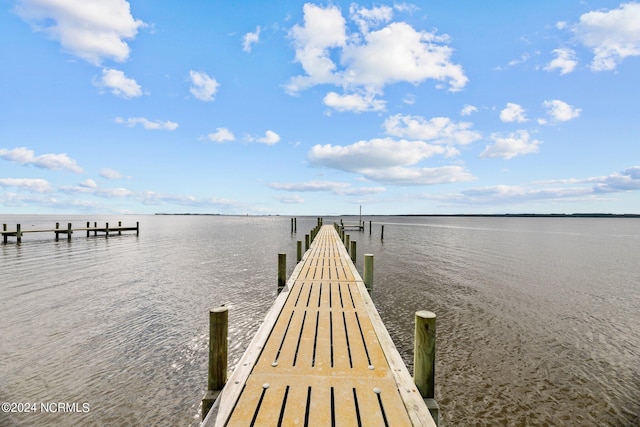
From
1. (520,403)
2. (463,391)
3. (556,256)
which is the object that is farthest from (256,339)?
(556,256)

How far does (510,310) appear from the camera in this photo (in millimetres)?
11516

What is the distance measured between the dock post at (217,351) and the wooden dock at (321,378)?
165 mm

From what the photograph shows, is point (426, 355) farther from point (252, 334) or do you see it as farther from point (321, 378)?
point (252, 334)

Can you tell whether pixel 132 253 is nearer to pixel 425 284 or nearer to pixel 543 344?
pixel 425 284

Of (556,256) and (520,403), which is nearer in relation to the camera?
(520,403)

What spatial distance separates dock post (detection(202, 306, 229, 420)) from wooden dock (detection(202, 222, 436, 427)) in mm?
165

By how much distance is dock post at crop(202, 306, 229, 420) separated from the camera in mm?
4207

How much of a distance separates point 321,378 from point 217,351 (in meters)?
1.58

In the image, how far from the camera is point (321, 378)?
446cm

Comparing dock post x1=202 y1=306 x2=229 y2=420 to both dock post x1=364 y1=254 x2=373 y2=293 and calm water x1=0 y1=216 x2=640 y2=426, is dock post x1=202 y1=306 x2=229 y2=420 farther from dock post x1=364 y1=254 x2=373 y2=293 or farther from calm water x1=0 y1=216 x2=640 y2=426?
dock post x1=364 y1=254 x2=373 y2=293

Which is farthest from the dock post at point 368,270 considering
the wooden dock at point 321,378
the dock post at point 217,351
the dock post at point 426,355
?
the dock post at point 217,351

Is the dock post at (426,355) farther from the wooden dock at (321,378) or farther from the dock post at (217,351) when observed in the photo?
the dock post at (217,351)

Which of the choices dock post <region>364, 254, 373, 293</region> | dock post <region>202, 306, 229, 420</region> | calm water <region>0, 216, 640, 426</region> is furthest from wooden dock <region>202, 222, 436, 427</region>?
dock post <region>364, 254, 373, 293</region>

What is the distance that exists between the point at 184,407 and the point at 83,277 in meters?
14.0
